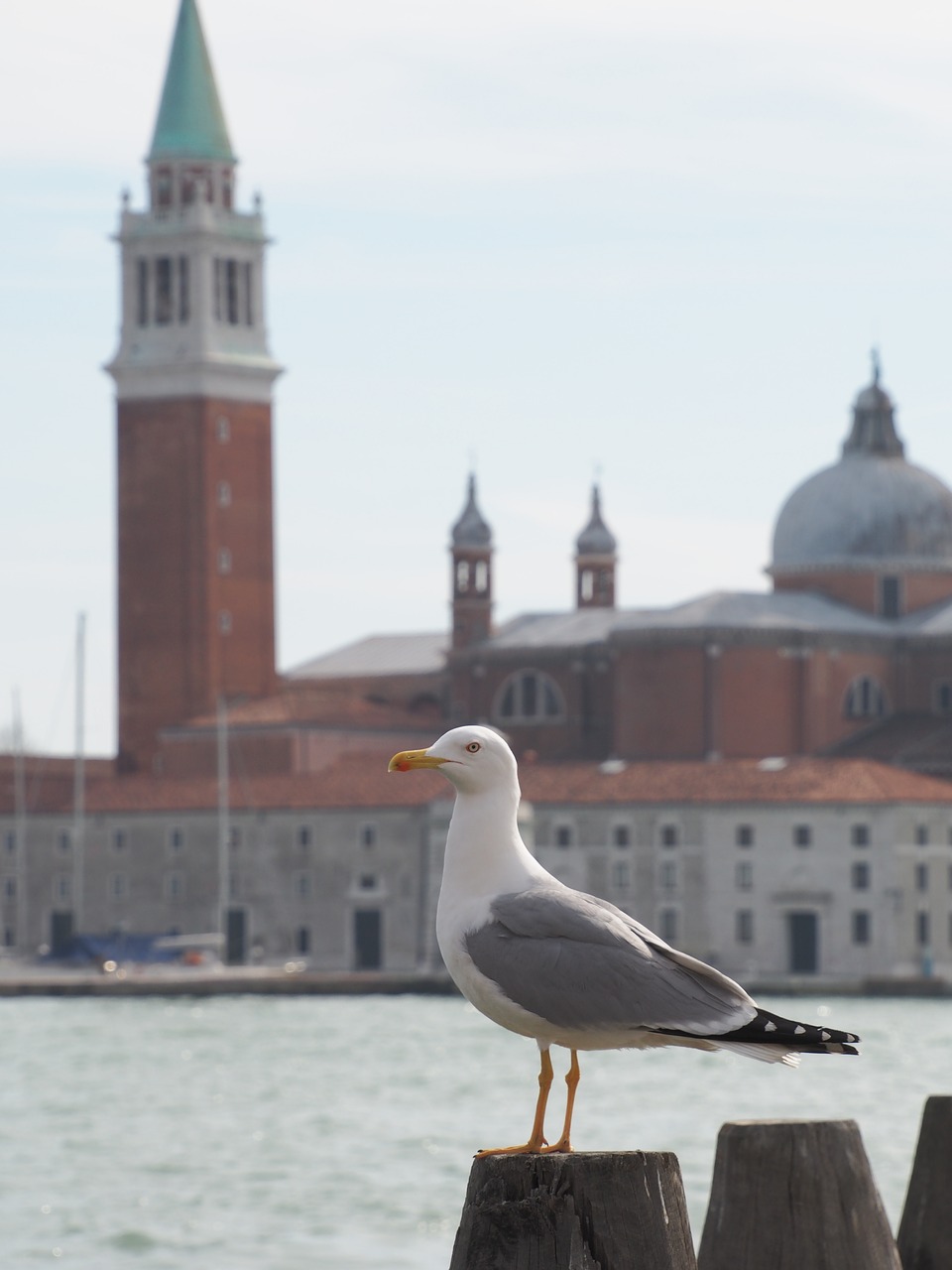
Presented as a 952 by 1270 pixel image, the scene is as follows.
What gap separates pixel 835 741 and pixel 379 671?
13083 millimetres

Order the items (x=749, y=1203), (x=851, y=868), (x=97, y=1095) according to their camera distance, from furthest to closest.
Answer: (x=851, y=868)
(x=97, y=1095)
(x=749, y=1203)

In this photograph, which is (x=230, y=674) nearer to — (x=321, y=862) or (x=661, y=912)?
(x=321, y=862)

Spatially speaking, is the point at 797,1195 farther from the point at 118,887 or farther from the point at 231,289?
the point at 231,289

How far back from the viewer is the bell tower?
62.3 m

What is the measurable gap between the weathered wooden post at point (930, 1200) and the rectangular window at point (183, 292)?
57375mm

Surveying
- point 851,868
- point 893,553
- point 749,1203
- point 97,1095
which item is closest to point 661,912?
point 851,868

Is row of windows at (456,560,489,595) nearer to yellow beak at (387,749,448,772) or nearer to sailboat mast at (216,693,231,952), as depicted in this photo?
sailboat mast at (216,693,231,952)

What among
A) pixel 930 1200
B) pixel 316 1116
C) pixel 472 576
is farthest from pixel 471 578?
pixel 930 1200

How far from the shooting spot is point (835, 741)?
59.8 meters

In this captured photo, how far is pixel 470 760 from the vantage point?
196 inches

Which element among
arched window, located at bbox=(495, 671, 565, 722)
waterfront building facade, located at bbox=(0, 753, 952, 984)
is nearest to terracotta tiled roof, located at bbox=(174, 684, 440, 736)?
waterfront building facade, located at bbox=(0, 753, 952, 984)

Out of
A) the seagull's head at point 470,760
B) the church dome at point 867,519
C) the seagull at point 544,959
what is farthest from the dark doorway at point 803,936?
the seagull's head at point 470,760

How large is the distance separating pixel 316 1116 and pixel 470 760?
79.0ft

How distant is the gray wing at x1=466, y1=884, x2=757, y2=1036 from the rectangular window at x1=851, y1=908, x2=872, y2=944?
49.8 meters
